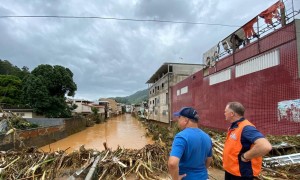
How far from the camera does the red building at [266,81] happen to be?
1029cm

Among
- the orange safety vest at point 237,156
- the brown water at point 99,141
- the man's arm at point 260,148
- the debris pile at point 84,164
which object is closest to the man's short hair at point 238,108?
the orange safety vest at point 237,156

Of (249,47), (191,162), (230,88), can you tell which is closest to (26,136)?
(230,88)

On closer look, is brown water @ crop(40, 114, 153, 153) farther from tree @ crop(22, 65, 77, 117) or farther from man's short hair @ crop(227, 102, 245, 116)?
man's short hair @ crop(227, 102, 245, 116)

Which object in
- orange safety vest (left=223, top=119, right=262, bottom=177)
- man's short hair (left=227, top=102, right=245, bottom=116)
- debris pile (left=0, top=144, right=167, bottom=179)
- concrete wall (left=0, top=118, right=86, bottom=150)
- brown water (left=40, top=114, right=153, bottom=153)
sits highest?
man's short hair (left=227, top=102, right=245, bottom=116)

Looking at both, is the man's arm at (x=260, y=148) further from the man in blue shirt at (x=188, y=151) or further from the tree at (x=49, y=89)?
the tree at (x=49, y=89)

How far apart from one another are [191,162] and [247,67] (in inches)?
479

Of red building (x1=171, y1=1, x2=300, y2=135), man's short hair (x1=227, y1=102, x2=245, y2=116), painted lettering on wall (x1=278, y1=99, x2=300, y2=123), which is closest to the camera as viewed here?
man's short hair (x1=227, y1=102, x2=245, y2=116)

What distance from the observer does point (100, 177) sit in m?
5.93

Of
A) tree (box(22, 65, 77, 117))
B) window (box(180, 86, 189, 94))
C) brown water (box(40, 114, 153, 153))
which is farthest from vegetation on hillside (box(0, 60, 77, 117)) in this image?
window (box(180, 86, 189, 94))

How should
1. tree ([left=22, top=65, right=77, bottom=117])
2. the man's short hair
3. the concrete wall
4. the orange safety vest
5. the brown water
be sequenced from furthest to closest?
1. tree ([left=22, top=65, right=77, bottom=117])
2. the brown water
3. the concrete wall
4. the man's short hair
5. the orange safety vest

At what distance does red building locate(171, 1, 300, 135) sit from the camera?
10289 millimetres

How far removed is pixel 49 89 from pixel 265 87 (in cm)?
2954

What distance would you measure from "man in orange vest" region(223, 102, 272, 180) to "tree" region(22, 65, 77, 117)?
32.0 meters

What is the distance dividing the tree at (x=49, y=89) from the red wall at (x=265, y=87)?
2253 centimetres
